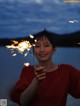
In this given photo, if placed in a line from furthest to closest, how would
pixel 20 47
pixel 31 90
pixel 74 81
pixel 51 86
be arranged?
1. pixel 20 47
2. pixel 74 81
3. pixel 51 86
4. pixel 31 90

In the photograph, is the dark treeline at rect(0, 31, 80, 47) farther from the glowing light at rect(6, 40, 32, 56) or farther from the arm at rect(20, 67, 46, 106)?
the arm at rect(20, 67, 46, 106)

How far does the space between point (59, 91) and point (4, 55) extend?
1.89 ft

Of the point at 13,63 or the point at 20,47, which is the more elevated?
the point at 20,47

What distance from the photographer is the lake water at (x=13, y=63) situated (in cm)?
188

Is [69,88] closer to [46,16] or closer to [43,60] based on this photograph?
[43,60]

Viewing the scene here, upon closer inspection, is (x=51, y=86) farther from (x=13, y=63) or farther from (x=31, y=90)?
(x=13, y=63)

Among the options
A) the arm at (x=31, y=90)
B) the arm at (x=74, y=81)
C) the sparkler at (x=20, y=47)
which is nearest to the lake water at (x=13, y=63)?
the sparkler at (x=20, y=47)

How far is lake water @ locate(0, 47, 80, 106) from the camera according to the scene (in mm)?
1884

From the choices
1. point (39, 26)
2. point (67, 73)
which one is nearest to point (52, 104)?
point (67, 73)

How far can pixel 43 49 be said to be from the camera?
61.2 inches

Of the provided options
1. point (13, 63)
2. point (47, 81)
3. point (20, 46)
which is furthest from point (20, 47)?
point (47, 81)

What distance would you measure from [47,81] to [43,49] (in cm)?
19

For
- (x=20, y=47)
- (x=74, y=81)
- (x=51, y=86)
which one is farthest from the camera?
(x=20, y=47)

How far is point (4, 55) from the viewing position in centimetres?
190
